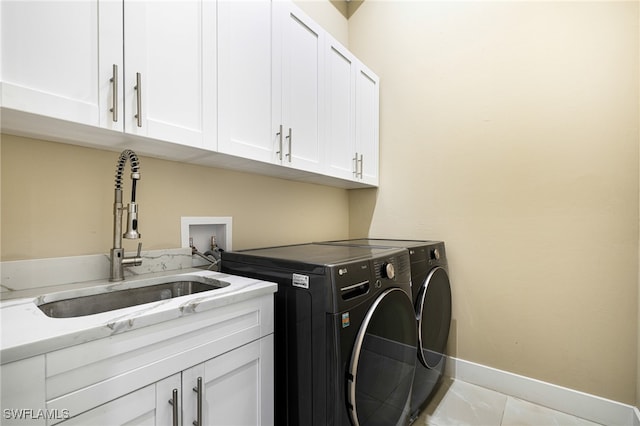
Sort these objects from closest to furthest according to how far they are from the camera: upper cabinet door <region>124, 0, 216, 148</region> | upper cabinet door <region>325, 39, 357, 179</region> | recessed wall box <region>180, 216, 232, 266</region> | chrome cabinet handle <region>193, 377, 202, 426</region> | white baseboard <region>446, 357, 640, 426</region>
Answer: chrome cabinet handle <region>193, 377, 202, 426</region> < upper cabinet door <region>124, 0, 216, 148</region> < recessed wall box <region>180, 216, 232, 266</region> < white baseboard <region>446, 357, 640, 426</region> < upper cabinet door <region>325, 39, 357, 179</region>

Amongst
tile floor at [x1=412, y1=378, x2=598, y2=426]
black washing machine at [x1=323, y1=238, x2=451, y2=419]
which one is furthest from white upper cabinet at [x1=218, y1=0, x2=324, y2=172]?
tile floor at [x1=412, y1=378, x2=598, y2=426]

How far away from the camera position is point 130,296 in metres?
1.24

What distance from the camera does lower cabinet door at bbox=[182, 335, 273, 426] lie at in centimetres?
94

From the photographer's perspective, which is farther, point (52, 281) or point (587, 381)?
point (587, 381)

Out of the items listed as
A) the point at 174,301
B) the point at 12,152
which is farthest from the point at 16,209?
the point at 174,301

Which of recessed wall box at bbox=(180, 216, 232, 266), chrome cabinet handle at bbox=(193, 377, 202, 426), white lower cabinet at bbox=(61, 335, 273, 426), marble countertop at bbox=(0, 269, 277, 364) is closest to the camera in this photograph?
marble countertop at bbox=(0, 269, 277, 364)

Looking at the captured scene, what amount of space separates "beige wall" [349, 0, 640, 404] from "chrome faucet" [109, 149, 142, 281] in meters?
1.84

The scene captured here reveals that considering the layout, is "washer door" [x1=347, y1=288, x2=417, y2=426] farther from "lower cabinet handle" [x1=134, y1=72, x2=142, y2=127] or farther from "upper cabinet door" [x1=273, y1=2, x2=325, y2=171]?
"lower cabinet handle" [x1=134, y1=72, x2=142, y2=127]

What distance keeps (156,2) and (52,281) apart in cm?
107

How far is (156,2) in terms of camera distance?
1103 mm

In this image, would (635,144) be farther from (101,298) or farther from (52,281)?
(52,281)

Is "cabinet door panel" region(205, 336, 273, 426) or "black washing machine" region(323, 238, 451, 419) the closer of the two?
"cabinet door panel" region(205, 336, 273, 426)

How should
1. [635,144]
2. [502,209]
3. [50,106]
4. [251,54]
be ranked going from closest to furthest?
[50,106] → [251,54] → [635,144] → [502,209]

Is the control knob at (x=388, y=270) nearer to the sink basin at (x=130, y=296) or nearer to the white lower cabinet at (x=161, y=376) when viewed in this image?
the white lower cabinet at (x=161, y=376)
